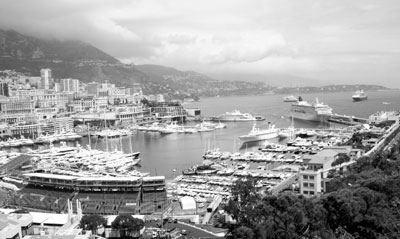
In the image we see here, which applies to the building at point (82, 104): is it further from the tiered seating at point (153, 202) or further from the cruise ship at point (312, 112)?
the tiered seating at point (153, 202)

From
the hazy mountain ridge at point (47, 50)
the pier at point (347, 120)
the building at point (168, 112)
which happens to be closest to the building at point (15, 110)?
the building at point (168, 112)

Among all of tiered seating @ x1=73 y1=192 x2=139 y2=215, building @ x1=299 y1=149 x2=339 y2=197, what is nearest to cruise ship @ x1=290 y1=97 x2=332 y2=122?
building @ x1=299 y1=149 x2=339 y2=197

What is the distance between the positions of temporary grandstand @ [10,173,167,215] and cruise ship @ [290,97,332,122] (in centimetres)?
2766

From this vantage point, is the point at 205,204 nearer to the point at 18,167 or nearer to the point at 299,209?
the point at 299,209

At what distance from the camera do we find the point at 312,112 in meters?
39.7

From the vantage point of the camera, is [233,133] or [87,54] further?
[87,54]

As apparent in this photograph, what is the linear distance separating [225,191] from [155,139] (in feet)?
54.9

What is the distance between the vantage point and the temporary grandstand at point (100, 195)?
1238 centimetres

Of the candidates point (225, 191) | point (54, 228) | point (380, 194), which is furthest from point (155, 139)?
point (380, 194)

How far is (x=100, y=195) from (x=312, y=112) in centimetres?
2975

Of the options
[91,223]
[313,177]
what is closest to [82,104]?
[313,177]

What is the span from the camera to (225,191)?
14266 mm

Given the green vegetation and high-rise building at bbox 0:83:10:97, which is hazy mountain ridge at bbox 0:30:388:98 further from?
the green vegetation

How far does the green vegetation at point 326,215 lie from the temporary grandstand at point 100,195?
167 inches
